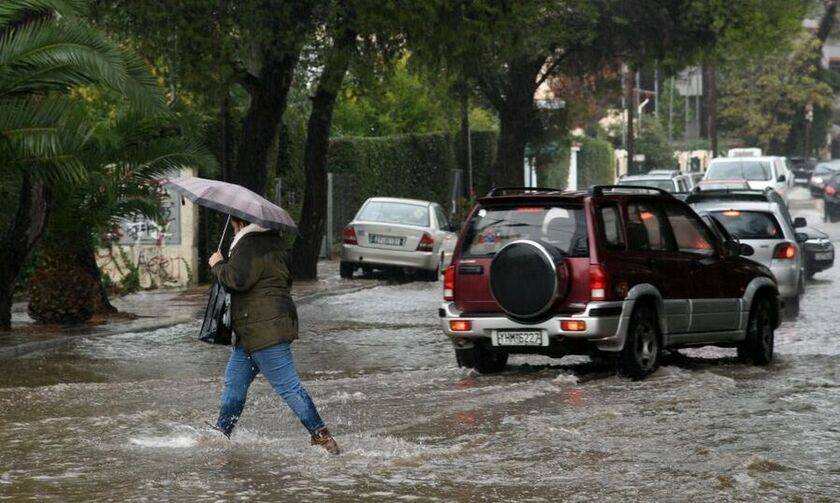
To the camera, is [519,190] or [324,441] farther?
[519,190]

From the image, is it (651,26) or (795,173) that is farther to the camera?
(795,173)

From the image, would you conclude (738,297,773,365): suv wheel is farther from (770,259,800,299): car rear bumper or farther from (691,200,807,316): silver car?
(770,259,800,299): car rear bumper

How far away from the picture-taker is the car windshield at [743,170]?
47688 mm

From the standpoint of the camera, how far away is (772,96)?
9469 cm

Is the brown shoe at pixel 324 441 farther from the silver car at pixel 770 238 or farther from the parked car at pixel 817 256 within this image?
the parked car at pixel 817 256

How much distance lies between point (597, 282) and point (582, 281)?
0.13 meters

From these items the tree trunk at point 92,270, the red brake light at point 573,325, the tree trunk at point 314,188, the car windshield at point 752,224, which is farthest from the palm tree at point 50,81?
the tree trunk at point 314,188

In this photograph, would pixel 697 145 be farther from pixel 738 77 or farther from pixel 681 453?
pixel 681 453

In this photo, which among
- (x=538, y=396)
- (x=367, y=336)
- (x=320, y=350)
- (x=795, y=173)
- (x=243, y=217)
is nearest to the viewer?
(x=243, y=217)

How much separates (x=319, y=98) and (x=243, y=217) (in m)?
18.8

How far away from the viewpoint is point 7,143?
16438 millimetres

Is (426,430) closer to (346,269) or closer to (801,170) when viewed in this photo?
(346,269)

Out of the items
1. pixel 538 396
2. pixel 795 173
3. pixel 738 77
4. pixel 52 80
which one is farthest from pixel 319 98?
pixel 738 77

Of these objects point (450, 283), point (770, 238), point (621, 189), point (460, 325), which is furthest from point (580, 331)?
point (770, 238)
